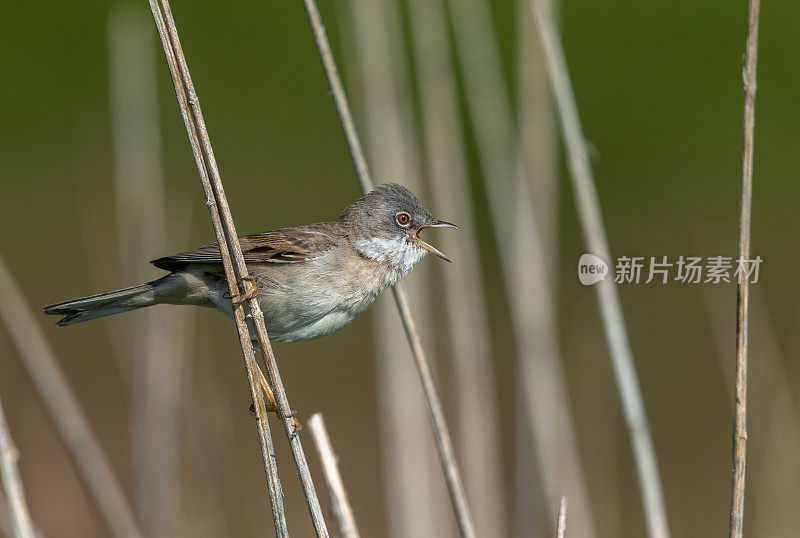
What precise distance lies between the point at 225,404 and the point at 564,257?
16.6 ft

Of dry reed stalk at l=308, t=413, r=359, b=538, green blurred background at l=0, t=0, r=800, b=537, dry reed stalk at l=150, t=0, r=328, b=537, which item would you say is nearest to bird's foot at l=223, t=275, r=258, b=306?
dry reed stalk at l=150, t=0, r=328, b=537

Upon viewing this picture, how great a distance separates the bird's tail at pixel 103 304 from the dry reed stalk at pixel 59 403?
0.44m

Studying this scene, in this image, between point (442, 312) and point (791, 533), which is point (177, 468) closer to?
point (442, 312)

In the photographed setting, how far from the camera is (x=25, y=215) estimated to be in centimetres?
838

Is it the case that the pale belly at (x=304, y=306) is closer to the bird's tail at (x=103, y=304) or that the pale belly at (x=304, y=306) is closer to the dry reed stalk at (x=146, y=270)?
the bird's tail at (x=103, y=304)

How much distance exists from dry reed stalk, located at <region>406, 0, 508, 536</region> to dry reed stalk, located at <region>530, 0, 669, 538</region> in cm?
72

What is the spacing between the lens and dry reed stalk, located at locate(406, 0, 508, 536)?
375 centimetres

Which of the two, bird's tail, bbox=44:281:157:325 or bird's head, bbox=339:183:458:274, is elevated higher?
bird's head, bbox=339:183:458:274

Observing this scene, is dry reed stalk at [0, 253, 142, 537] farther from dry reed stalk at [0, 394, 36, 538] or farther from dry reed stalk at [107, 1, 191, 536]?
dry reed stalk at [0, 394, 36, 538]

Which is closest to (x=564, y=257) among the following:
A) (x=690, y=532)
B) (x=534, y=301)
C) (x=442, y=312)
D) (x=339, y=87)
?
(x=690, y=532)

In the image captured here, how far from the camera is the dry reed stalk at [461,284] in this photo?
3.75 m

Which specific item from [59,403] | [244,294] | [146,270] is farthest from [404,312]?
[146,270]

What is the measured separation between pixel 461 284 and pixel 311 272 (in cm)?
96

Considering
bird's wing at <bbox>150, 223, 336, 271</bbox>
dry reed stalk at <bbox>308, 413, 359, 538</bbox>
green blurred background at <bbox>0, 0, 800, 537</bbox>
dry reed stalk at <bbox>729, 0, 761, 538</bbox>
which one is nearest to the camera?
dry reed stalk at <bbox>308, 413, 359, 538</bbox>
